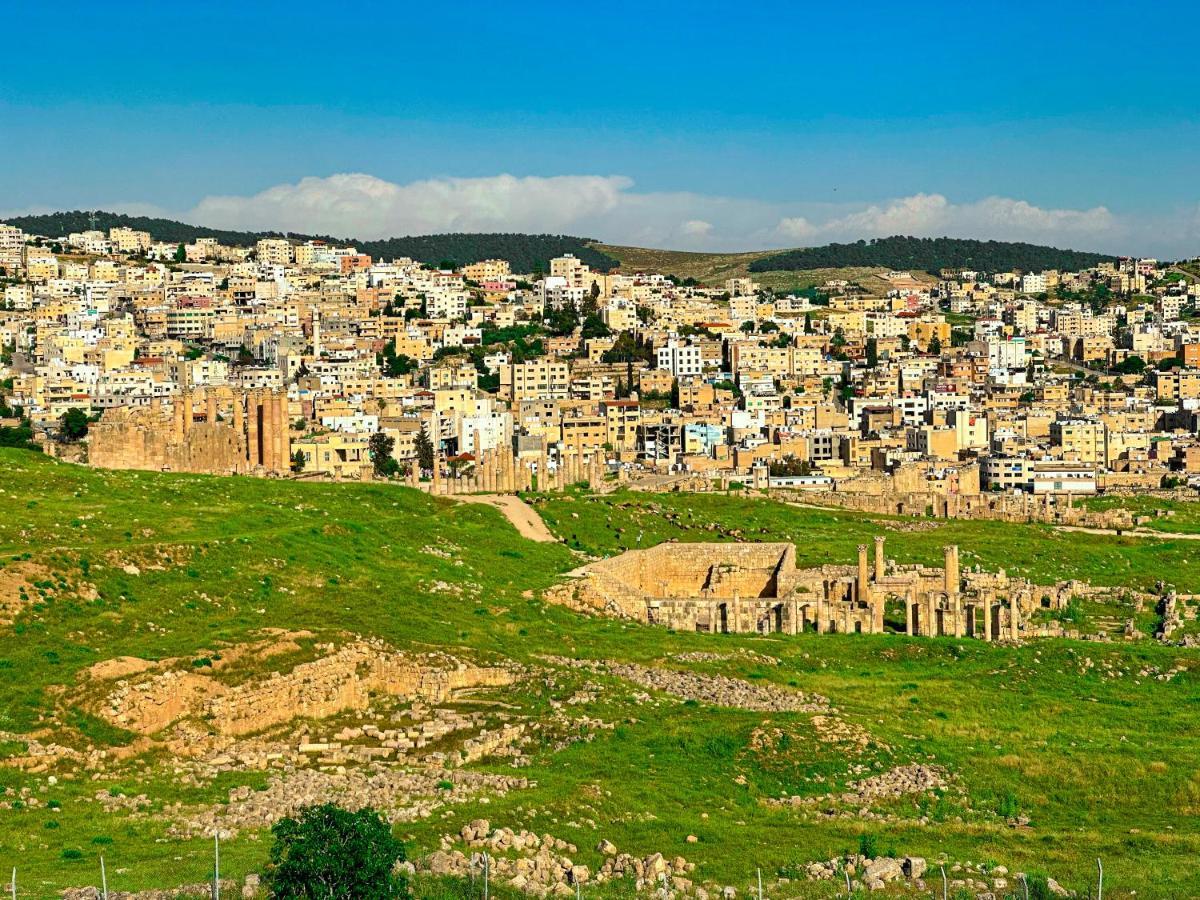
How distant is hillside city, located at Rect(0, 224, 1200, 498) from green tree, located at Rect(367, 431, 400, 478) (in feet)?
1.25

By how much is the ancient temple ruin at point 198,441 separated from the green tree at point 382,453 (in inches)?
532

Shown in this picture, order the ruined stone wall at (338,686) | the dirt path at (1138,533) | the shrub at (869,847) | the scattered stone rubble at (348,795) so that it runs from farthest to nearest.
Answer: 1. the dirt path at (1138,533)
2. the ruined stone wall at (338,686)
3. the shrub at (869,847)
4. the scattered stone rubble at (348,795)

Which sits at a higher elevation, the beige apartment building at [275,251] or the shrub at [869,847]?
Result: the beige apartment building at [275,251]

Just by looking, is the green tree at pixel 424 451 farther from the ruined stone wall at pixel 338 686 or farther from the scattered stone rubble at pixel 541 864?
the scattered stone rubble at pixel 541 864

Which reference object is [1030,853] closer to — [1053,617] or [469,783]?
[469,783]

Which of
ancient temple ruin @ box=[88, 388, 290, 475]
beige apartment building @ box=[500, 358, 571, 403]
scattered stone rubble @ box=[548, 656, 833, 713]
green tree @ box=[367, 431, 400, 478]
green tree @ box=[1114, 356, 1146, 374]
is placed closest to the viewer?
scattered stone rubble @ box=[548, 656, 833, 713]

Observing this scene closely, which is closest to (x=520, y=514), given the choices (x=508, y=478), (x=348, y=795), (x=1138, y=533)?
(x=508, y=478)

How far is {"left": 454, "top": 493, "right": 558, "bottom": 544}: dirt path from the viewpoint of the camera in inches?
1857

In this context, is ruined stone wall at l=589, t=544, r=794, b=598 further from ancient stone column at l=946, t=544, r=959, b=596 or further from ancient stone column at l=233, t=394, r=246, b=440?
ancient stone column at l=233, t=394, r=246, b=440

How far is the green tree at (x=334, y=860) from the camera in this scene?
16203 millimetres

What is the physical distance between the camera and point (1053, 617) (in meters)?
43.1

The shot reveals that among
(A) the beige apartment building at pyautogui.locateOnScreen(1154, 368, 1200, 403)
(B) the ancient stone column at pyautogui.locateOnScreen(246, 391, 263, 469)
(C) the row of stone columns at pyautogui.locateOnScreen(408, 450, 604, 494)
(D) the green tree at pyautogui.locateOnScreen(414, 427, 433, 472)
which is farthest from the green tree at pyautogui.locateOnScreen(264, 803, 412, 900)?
(A) the beige apartment building at pyautogui.locateOnScreen(1154, 368, 1200, 403)

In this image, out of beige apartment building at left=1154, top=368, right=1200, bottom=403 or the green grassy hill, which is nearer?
the green grassy hill

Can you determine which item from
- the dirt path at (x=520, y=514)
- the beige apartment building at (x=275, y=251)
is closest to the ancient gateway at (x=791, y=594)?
the dirt path at (x=520, y=514)
